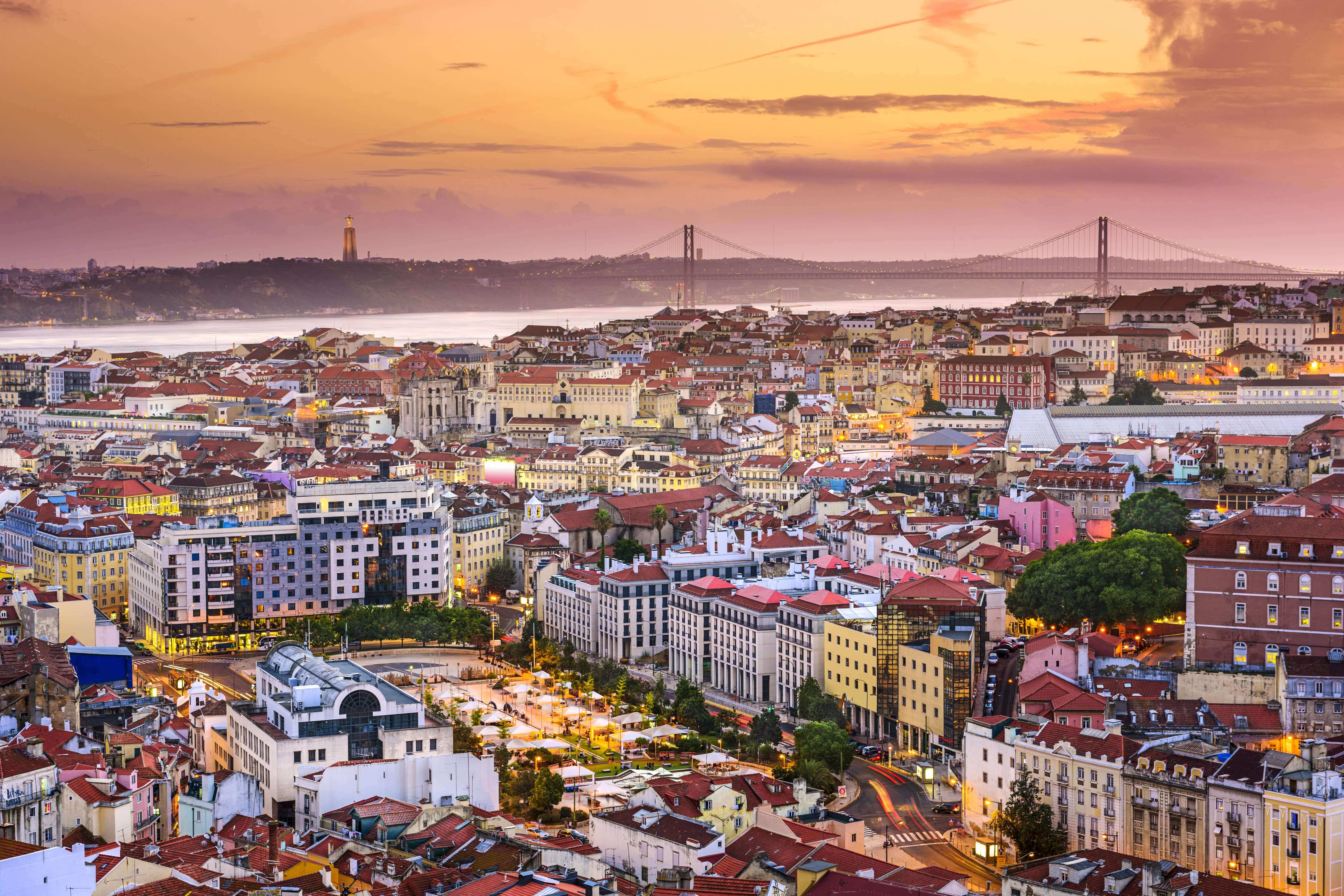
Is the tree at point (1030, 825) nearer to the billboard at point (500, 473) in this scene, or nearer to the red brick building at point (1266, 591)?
the red brick building at point (1266, 591)

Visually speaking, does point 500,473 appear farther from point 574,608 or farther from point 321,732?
point 321,732

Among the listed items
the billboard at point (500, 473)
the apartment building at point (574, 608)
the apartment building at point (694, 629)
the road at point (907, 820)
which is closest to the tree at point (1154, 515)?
the apartment building at point (694, 629)

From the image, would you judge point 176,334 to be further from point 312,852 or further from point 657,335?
point 312,852

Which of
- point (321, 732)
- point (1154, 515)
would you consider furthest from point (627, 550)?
point (321, 732)

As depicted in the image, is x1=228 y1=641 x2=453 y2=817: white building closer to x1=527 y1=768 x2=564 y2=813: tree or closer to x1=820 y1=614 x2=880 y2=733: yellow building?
x1=527 y1=768 x2=564 y2=813: tree

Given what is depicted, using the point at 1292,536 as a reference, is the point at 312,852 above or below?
below

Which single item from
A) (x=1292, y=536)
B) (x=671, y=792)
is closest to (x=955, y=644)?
(x=1292, y=536)

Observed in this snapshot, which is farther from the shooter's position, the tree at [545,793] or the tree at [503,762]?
the tree at [503,762]

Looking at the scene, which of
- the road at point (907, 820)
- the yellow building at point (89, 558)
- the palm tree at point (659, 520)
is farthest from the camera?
the palm tree at point (659, 520)
